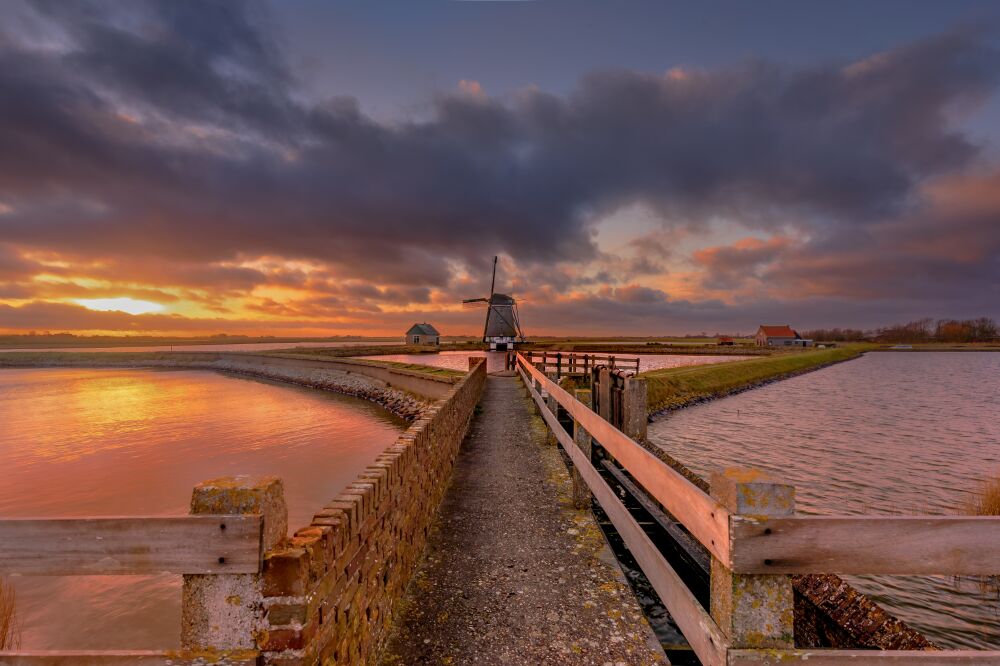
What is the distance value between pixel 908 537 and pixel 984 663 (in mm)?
670

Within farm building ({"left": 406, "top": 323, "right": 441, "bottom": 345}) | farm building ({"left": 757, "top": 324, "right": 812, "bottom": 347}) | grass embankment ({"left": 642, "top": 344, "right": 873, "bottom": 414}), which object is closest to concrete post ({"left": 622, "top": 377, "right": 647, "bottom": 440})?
grass embankment ({"left": 642, "top": 344, "right": 873, "bottom": 414})

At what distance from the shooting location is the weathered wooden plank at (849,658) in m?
2.01

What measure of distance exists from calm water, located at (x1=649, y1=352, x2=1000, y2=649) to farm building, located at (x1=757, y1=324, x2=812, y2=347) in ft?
263

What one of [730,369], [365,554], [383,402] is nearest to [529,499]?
[365,554]

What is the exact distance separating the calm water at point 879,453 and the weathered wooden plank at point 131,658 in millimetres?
7688

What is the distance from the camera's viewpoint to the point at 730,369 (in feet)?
124

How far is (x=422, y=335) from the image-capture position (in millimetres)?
102125

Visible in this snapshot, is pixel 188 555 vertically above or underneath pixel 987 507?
above

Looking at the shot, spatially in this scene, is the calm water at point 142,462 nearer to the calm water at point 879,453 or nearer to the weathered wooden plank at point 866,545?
the weathered wooden plank at point 866,545

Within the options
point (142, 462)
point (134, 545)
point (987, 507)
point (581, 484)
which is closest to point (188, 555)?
point (134, 545)

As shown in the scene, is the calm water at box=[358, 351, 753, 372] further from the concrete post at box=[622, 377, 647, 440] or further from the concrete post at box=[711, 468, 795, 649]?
the concrete post at box=[711, 468, 795, 649]

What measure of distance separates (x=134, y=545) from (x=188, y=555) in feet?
0.97

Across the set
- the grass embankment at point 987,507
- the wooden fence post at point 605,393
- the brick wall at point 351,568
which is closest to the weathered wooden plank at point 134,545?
the brick wall at point 351,568

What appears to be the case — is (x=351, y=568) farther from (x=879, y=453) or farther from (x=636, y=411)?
(x=879, y=453)
